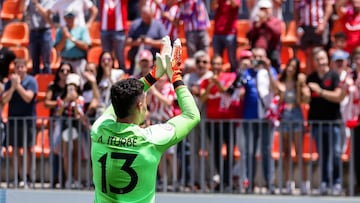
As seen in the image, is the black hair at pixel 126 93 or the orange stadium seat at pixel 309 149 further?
the orange stadium seat at pixel 309 149

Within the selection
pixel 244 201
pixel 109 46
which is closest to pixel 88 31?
pixel 109 46

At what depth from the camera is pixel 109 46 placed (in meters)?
15.8

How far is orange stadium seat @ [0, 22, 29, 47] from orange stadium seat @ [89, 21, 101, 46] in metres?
1.22

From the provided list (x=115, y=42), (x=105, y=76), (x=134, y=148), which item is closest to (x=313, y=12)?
(x=115, y=42)

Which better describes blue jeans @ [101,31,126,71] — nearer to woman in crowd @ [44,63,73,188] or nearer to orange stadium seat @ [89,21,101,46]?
orange stadium seat @ [89,21,101,46]

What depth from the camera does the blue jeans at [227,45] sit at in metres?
15.3

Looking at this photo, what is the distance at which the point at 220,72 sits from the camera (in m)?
14.3

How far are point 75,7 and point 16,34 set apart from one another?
1728 millimetres

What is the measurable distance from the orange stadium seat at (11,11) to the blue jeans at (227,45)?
374 cm

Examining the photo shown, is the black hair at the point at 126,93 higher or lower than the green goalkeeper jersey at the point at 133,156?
higher

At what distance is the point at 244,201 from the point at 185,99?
6306mm

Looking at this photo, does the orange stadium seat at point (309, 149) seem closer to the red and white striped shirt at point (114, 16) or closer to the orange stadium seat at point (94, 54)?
the red and white striped shirt at point (114, 16)

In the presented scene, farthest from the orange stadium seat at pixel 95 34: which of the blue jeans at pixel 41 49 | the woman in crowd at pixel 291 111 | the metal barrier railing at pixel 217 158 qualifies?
the woman in crowd at pixel 291 111

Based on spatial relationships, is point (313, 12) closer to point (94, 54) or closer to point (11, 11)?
point (94, 54)
